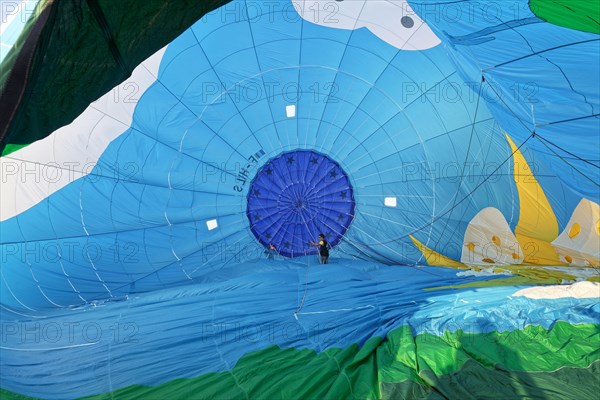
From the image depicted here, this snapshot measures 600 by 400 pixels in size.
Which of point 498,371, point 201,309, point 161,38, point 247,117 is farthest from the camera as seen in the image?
point 247,117

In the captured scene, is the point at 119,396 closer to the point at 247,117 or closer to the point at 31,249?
the point at 31,249

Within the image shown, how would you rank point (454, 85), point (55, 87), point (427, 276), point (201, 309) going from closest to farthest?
point (55, 87) < point (201, 309) < point (427, 276) < point (454, 85)

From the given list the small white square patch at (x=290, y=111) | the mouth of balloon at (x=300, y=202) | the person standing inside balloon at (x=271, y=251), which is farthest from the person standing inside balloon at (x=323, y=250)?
the small white square patch at (x=290, y=111)

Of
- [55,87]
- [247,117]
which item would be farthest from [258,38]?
[55,87]

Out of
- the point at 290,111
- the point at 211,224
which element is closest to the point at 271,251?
the point at 211,224

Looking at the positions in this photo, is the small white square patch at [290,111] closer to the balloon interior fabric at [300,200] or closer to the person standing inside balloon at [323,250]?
the balloon interior fabric at [300,200]

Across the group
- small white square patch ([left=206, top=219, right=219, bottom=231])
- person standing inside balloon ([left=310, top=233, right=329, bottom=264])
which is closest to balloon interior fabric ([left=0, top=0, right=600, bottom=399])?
small white square patch ([left=206, top=219, right=219, bottom=231])

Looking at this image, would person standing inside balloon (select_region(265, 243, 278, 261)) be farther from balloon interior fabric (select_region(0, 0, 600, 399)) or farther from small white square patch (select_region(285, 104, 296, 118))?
small white square patch (select_region(285, 104, 296, 118))

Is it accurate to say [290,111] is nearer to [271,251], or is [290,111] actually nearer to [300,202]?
[300,202]
